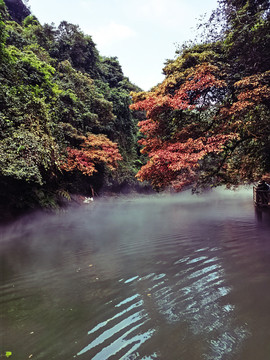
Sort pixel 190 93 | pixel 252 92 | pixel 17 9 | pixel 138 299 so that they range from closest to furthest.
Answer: pixel 138 299 → pixel 252 92 → pixel 190 93 → pixel 17 9

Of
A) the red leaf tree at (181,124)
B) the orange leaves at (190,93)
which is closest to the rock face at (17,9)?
the red leaf tree at (181,124)

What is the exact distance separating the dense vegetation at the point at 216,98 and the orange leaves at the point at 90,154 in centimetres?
610

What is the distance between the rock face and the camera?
19.8 m

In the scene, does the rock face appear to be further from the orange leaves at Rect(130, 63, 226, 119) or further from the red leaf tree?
the orange leaves at Rect(130, 63, 226, 119)

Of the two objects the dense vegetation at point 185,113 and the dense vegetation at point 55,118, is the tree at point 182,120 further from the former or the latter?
the dense vegetation at point 55,118

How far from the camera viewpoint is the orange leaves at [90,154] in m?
12.8

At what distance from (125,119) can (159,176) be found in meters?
16.5

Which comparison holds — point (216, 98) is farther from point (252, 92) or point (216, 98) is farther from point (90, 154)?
point (90, 154)

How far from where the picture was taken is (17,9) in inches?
808

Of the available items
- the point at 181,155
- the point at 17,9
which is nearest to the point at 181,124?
the point at 181,155

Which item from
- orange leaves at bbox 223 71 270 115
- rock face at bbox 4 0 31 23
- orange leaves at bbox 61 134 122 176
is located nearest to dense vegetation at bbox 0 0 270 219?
orange leaves at bbox 223 71 270 115

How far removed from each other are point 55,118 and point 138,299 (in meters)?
9.86

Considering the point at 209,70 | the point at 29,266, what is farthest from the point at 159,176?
the point at 29,266

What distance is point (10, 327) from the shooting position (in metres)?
2.67
